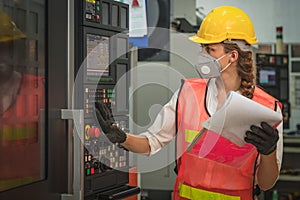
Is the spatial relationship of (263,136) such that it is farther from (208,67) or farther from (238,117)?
(208,67)

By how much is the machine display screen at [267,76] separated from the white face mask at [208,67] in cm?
316

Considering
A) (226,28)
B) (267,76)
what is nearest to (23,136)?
(226,28)

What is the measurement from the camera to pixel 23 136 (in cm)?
131

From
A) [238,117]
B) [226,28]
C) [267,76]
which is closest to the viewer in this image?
[238,117]

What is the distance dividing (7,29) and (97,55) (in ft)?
1.12

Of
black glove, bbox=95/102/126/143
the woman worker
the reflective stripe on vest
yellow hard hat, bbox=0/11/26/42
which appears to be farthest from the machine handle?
yellow hard hat, bbox=0/11/26/42

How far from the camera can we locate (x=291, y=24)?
6793 millimetres

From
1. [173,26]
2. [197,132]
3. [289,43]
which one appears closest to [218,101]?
[197,132]

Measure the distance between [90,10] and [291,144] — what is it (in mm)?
4055

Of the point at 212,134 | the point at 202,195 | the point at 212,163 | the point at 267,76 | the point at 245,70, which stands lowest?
the point at 202,195

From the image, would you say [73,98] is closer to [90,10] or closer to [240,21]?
[90,10]

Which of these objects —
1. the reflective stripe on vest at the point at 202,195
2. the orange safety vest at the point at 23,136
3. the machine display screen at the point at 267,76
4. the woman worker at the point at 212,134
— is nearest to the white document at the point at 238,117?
the woman worker at the point at 212,134

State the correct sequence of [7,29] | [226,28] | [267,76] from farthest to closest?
[267,76]
[226,28]
[7,29]

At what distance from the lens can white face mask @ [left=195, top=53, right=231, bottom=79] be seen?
6.75 feet
